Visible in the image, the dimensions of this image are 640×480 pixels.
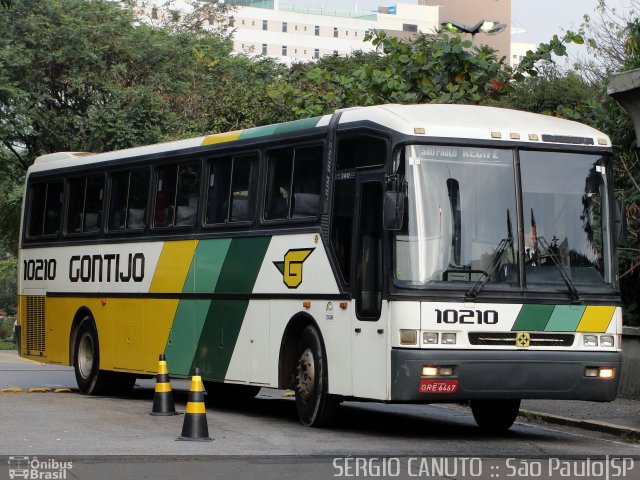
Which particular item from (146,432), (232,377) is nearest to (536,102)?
(232,377)

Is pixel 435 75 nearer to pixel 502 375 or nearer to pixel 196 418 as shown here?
pixel 502 375

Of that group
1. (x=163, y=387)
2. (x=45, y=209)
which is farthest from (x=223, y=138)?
(x=45, y=209)

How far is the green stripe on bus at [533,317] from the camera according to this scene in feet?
46.6

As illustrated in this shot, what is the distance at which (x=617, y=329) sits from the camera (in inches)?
579

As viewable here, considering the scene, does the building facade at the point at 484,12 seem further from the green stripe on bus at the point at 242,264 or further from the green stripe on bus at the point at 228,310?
the green stripe on bus at the point at 242,264

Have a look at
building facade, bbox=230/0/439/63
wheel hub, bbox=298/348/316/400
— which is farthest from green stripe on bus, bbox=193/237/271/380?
building facade, bbox=230/0/439/63

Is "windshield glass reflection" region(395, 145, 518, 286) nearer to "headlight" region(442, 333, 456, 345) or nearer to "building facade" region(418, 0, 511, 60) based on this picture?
"headlight" region(442, 333, 456, 345)

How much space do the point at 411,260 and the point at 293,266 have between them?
222cm

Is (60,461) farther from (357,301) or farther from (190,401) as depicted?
(357,301)

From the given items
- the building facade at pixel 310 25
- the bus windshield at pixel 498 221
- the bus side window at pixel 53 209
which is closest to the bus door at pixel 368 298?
the bus windshield at pixel 498 221

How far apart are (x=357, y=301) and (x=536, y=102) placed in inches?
1195

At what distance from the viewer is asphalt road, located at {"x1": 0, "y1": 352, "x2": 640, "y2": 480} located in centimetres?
1158

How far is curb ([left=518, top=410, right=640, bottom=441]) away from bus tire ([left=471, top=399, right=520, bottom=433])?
100 cm

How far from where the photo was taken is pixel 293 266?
52.2ft
